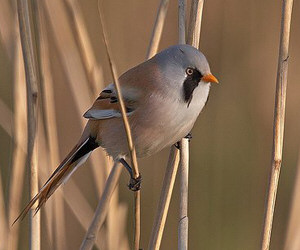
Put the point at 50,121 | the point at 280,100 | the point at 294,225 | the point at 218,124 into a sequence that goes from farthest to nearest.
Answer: the point at 218,124
the point at 294,225
the point at 50,121
the point at 280,100

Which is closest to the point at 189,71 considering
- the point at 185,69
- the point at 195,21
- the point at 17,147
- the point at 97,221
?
the point at 185,69

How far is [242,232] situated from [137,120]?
1257 mm

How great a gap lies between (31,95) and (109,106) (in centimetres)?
29

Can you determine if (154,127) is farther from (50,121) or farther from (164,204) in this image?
(50,121)

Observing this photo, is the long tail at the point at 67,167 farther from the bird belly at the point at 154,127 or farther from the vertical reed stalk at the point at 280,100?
the vertical reed stalk at the point at 280,100

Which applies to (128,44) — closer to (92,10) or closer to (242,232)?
(92,10)

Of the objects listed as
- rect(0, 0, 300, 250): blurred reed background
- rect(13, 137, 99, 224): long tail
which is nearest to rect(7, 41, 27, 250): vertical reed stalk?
rect(13, 137, 99, 224): long tail

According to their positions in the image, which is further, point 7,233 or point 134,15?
point 134,15

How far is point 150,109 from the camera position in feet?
6.69

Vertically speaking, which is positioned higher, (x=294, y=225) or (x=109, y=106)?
(x=109, y=106)

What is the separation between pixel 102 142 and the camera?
2135 mm

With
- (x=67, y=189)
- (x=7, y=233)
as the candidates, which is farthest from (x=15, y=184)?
(x=67, y=189)

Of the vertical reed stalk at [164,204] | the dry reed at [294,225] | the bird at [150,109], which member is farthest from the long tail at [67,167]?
the dry reed at [294,225]

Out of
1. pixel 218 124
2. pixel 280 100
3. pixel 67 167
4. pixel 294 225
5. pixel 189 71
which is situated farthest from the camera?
pixel 218 124
